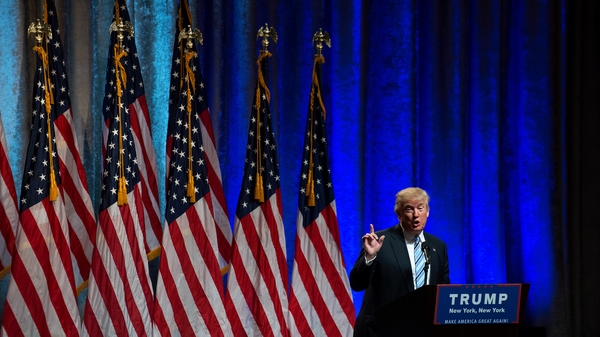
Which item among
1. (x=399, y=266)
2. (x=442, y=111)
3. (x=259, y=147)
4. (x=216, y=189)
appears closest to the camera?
(x=399, y=266)

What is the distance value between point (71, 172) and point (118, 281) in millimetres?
971

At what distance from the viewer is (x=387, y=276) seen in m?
2.96

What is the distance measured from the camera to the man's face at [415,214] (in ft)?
9.76

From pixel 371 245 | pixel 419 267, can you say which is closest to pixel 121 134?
pixel 371 245

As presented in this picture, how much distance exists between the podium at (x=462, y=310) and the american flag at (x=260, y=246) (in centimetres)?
207

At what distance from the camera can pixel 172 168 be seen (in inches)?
166

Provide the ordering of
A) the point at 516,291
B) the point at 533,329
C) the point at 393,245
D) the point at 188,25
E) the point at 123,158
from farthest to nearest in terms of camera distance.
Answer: the point at 533,329 → the point at 188,25 → the point at 123,158 → the point at 393,245 → the point at 516,291

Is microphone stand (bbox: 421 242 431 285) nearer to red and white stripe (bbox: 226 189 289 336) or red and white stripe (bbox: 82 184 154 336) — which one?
red and white stripe (bbox: 226 189 289 336)

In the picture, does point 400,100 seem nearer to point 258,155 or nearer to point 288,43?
point 288,43

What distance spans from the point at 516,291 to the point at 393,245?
0.88 meters

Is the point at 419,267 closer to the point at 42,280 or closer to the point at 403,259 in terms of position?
the point at 403,259

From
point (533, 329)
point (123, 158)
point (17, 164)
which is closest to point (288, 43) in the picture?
point (123, 158)

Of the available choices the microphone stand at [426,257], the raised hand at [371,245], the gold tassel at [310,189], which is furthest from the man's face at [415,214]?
the gold tassel at [310,189]

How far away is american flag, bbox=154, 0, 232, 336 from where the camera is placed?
404 centimetres
